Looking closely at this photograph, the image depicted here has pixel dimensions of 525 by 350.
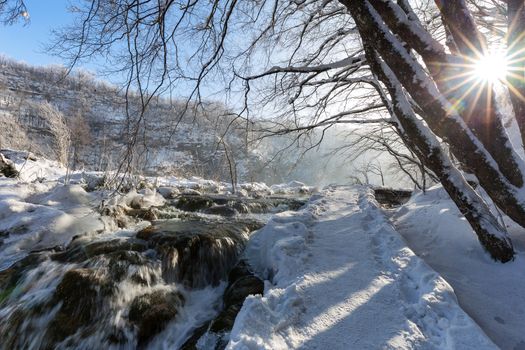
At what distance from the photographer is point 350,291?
9.44 ft

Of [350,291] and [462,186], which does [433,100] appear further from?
[350,291]

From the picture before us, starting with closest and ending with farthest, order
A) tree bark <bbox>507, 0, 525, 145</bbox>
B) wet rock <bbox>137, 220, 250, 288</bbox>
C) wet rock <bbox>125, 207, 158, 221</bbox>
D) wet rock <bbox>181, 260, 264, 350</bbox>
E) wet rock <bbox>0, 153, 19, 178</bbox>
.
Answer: tree bark <bbox>507, 0, 525, 145</bbox> → wet rock <bbox>181, 260, 264, 350</bbox> → wet rock <bbox>137, 220, 250, 288</bbox> → wet rock <bbox>125, 207, 158, 221</bbox> → wet rock <bbox>0, 153, 19, 178</bbox>

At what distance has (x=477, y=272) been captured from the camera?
3.16 m

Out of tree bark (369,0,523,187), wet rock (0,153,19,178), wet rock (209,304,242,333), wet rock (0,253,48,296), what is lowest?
wet rock (0,253,48,296)

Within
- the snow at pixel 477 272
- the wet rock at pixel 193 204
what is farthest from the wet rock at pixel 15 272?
the snow at pixel 477 272

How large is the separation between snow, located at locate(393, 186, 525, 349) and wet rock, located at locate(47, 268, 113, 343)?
12.5ft

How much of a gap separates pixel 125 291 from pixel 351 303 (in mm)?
2623

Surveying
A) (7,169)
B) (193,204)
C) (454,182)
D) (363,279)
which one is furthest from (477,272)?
(7,169)

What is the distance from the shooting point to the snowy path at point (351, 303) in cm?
212

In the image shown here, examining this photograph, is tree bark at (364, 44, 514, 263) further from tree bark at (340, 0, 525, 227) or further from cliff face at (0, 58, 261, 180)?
cliff face at (0, 58, 261, 180)

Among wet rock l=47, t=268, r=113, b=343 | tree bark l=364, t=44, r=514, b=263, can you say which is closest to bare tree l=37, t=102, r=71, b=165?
wet rock l=47, t=268, r=113, b=343

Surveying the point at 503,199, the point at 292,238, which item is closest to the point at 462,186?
the point at 503,199

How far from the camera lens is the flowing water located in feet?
9.68

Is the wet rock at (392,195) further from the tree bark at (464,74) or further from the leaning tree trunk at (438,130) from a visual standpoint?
the tree bark at (464,74)
